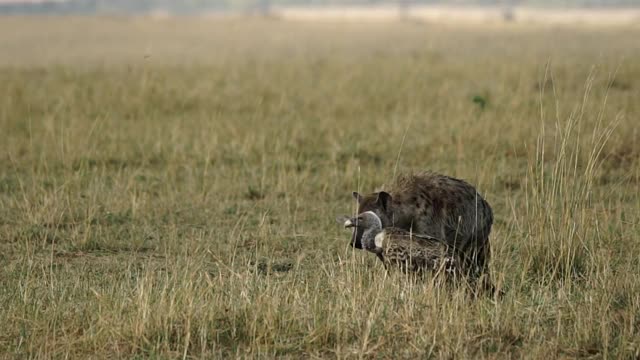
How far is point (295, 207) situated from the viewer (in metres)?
8.83

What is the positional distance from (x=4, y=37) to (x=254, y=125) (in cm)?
2283

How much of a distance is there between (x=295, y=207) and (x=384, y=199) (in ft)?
9.50

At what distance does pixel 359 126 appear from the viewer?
12.8 m

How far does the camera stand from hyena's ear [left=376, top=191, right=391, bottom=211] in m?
5.94

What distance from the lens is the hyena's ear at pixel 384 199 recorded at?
5.94 meters

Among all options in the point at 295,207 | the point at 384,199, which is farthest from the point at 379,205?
the point at 295,207

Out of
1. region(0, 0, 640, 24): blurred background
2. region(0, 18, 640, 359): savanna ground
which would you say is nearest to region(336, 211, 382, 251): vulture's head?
region(0, 18, 640, 359): savanna ground

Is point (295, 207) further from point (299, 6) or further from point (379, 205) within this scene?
point (299, 6)

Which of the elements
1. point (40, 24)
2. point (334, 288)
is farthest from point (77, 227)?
point (40, 24)

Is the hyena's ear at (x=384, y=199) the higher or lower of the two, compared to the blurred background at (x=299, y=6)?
higher

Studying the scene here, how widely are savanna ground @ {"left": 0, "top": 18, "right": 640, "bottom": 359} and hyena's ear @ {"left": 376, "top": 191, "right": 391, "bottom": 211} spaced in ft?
1.16

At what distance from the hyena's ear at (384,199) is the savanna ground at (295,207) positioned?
0.35 metres

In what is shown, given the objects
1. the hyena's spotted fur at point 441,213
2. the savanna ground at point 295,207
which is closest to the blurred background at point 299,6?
the savanna ground at point 295,207

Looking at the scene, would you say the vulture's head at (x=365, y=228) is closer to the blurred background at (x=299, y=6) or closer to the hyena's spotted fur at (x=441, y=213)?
the hyena's spotted fur at (x=441, y=213)
